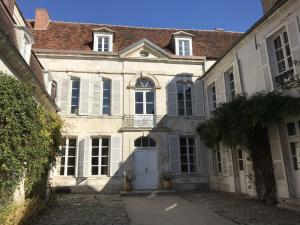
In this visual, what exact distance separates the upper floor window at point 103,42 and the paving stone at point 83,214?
750 cm

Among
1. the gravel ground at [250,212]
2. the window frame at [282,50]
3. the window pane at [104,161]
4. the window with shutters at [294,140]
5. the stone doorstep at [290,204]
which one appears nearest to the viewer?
the gravel ground at [250,212]

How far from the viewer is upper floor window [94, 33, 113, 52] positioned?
13.5 metres

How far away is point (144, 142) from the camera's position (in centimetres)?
1262

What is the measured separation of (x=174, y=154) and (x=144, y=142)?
56.3 inches

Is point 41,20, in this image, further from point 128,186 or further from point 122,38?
point 128,186

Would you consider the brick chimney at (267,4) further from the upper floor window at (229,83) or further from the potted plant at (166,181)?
the potted plant at (166,181)

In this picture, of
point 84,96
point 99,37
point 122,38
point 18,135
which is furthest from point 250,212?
point 122,38

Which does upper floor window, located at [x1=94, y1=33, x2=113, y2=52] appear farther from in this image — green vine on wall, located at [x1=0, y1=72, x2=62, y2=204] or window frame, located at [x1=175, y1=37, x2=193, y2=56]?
green vine on wall, located at [x1=0, y1=72, x2=62, y2=204]

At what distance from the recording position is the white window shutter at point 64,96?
12326 mm

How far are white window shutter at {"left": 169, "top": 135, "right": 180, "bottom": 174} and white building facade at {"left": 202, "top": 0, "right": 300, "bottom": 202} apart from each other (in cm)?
193

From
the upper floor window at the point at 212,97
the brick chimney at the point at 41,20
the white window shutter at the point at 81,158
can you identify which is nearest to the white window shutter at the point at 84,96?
the white window shutter at the point at 81,158

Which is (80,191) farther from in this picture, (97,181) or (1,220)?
(1,220)

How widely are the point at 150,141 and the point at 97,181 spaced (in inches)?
113

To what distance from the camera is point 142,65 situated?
1345 cm
